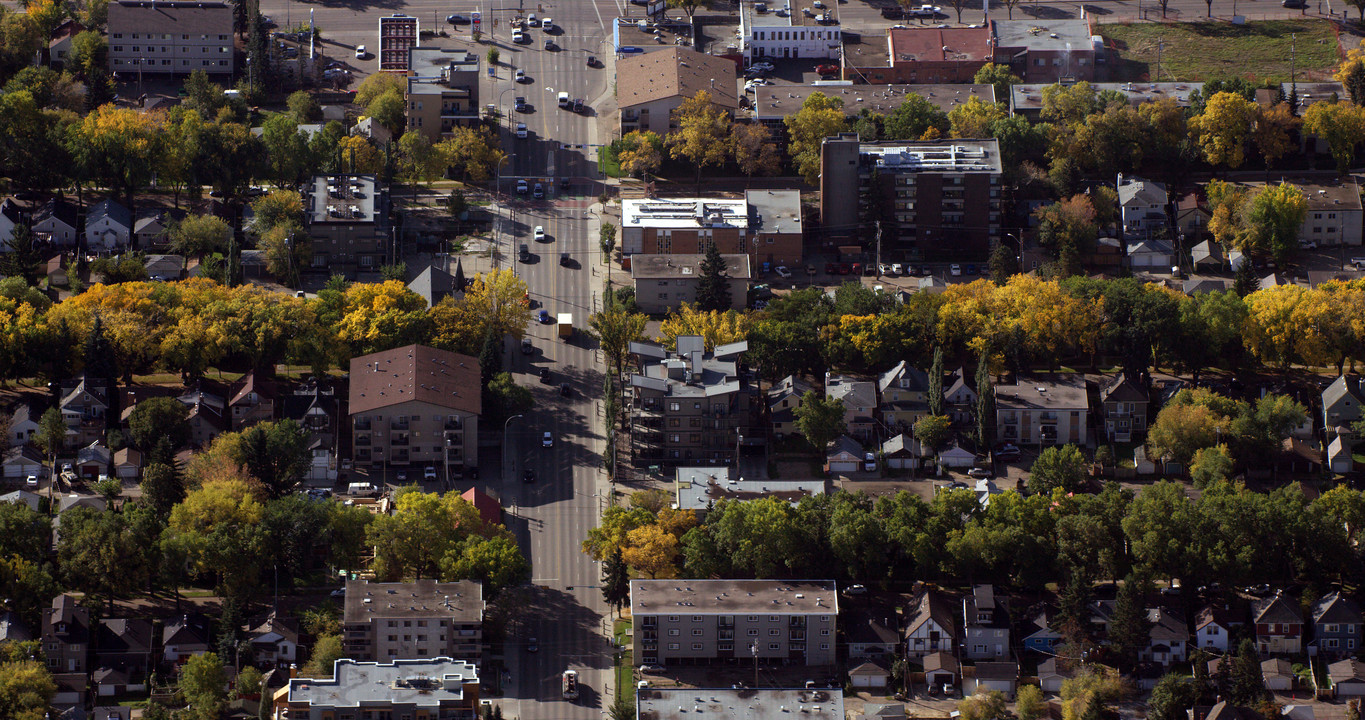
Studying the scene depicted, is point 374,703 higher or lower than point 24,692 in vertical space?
lower

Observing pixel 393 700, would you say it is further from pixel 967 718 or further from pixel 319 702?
pixel 967 718

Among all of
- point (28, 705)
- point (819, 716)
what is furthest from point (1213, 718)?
point (28, 705)

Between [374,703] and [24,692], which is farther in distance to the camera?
[374,703]

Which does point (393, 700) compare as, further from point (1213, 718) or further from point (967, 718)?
point (1213, 718)

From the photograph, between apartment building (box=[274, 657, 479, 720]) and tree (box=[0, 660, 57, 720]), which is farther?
apartment building (box=[274, 657, 479, 720])

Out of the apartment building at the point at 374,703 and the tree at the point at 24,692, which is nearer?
the tree at the point at 24,692

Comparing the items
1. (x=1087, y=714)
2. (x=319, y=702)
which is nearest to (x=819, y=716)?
(x=1087, y=714)
